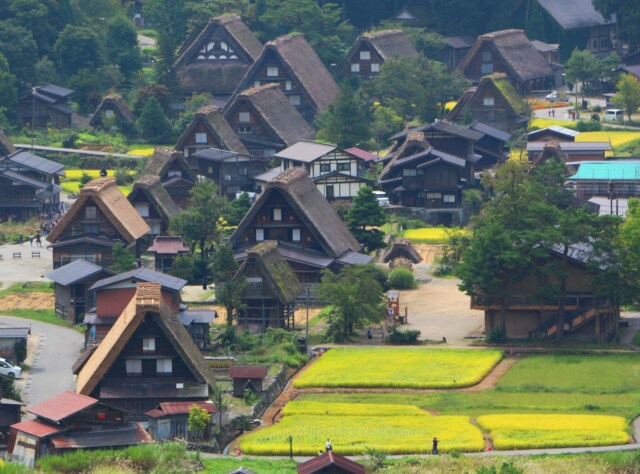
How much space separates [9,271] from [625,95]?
41.1m

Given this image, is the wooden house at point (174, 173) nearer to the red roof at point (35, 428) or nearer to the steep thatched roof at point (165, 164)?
the steep thatched roof at point (165, 164)

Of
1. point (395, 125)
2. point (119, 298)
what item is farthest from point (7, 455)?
point (395, 125)

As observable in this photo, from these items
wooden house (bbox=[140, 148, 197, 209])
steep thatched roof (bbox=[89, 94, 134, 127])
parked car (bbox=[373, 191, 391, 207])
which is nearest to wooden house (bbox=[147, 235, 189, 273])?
wooden house (bbox=[140, 148, 197, 209])

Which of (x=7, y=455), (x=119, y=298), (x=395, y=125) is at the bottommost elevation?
(x=7, y=455)

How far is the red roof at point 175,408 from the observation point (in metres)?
67.6

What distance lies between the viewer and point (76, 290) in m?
83.8

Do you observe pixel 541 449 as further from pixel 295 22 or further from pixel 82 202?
pixel 295 22

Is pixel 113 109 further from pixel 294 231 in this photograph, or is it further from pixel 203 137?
pixel 294 231

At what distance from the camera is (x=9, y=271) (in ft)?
302

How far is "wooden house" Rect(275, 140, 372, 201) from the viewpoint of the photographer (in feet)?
337

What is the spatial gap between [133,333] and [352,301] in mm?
12096

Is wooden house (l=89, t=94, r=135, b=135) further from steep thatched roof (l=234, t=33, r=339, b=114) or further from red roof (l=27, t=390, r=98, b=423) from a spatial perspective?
red roof (l=27, t=390, r=98, b=423)

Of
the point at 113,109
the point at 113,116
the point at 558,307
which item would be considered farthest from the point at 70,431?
the point at 113,109

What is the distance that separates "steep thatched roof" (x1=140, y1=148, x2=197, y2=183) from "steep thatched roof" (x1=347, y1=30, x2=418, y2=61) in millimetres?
24251
